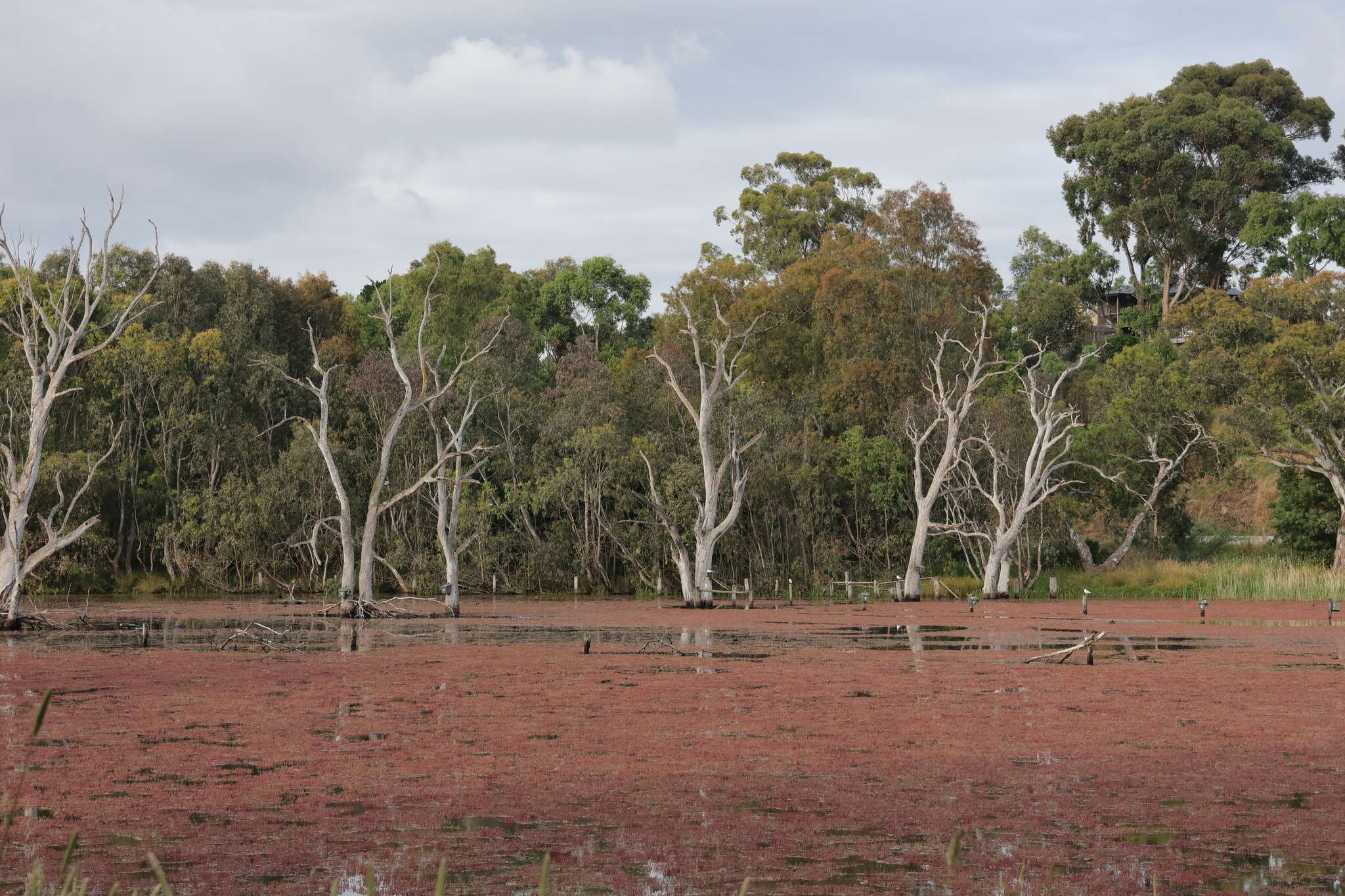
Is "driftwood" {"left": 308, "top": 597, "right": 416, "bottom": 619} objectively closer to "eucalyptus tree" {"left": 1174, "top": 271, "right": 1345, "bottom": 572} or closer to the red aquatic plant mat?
the red aquatic plant mat

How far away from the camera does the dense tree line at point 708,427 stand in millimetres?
43500

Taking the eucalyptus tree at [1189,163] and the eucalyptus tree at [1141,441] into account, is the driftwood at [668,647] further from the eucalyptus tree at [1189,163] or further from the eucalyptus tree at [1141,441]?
the eucalyptus tree at [1189,163]

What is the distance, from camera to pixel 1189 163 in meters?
61.6

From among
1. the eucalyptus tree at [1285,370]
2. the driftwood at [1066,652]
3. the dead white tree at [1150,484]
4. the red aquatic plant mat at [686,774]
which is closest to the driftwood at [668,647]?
the red aquatic plant mat at [686,774]

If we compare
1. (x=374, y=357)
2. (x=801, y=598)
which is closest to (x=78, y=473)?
(x=374, y=357)

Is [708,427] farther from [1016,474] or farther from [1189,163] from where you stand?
[1189,163]

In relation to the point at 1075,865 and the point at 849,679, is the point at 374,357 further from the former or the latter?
the point at 1075,865

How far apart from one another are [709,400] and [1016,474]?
12.7m

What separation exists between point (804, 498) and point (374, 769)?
35.8 meters

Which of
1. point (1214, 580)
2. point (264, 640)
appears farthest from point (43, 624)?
point (1214, 580)

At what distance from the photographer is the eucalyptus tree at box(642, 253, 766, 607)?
39.7 m

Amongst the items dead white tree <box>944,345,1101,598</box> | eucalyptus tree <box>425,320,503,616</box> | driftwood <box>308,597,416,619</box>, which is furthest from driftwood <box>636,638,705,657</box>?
dead white tree <box>944,345,1101,598</box>

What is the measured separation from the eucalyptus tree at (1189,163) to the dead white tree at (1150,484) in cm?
1468

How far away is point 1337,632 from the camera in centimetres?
2727
